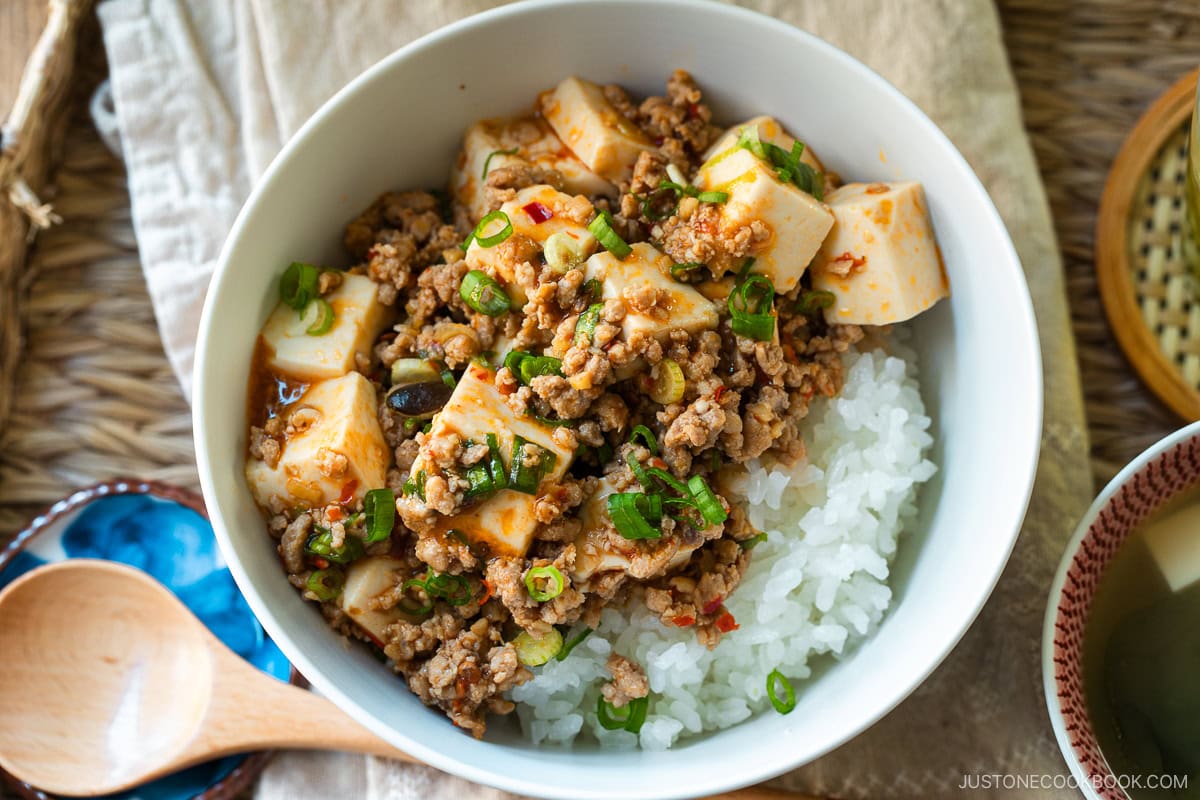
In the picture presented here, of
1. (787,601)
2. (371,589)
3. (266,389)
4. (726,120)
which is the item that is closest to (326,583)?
(371,589)

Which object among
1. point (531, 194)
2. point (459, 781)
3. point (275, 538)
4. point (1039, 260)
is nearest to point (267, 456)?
point (275, 538)

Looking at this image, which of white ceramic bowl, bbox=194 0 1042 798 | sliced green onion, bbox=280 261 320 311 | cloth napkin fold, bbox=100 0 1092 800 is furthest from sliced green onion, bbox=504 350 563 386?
cloth napkin fold, bbox=100 0 1092 800

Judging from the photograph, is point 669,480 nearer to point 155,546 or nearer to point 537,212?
point 537,212

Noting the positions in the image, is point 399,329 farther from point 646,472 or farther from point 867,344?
point 867,344

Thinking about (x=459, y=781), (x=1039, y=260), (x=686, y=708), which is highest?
(x=1039, y=260)

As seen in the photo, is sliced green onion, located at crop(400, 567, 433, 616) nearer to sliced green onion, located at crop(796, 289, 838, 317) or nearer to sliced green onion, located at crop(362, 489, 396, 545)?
sliced green onion, located at crop(362, 489, 396, 545)

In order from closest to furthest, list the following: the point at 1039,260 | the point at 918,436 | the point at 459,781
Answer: the point at 918,436, the point at 459,781, the point at 1039,260
